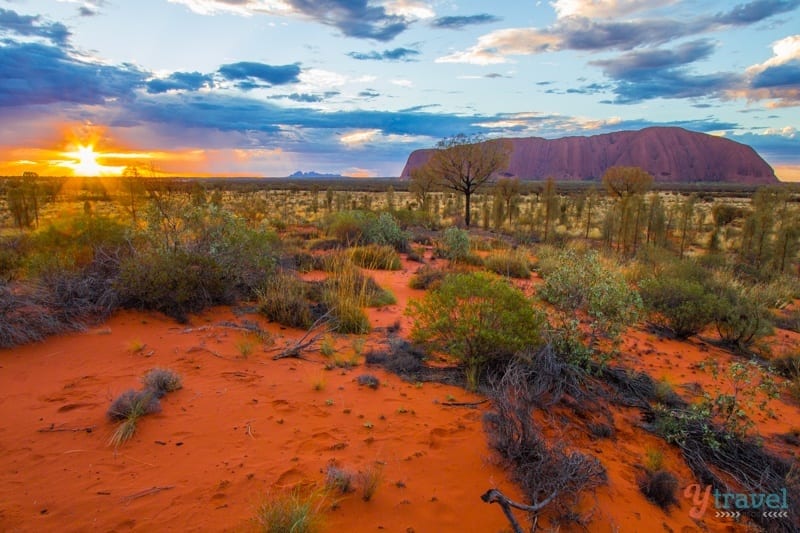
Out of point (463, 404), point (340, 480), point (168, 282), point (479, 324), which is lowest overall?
point (463, 404)

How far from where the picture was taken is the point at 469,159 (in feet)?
70.1

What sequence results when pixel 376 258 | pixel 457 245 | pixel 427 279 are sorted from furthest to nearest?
pixel 457 245 → pixel 376 258 → pixel 427 279

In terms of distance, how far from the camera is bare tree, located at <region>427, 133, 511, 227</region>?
2128cm

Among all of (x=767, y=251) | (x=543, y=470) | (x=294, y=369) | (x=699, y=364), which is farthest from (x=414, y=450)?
(x=767, y=251)

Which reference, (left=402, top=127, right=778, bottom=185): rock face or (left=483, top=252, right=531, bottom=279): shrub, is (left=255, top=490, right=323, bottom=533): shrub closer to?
(left=483, top=252, right=531, bottom=279): shrub

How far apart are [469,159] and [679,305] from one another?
14.9 m

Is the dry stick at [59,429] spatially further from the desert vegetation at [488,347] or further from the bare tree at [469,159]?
the bare tree at [469,159]

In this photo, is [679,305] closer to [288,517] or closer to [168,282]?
[288,517]

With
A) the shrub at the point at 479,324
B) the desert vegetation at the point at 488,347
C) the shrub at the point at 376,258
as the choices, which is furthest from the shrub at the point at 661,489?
the shrub at the point at 376,258

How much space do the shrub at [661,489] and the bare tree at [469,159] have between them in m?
19.1

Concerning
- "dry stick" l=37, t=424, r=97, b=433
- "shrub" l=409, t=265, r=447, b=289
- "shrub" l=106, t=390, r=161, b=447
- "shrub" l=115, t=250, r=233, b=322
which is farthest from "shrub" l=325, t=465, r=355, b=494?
"shrub" l=409, t=265, r=447, b=289

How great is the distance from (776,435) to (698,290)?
3.68 meters

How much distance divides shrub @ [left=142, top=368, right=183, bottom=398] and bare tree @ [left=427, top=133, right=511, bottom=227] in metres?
18.8

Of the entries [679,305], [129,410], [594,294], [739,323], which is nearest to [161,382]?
[129,410]
